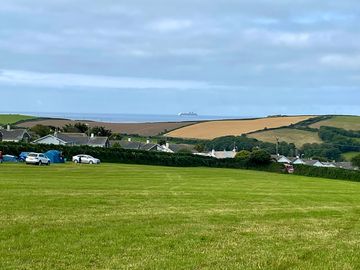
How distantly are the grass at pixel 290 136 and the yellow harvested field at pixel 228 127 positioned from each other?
14.6 feet

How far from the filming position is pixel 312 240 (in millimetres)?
13570

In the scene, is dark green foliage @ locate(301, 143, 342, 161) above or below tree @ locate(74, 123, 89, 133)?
below

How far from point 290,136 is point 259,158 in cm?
6238

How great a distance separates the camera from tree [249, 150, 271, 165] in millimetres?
101625

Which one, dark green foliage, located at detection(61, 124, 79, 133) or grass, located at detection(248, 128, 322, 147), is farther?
grass, located at detection(248, 128, 322, 147)

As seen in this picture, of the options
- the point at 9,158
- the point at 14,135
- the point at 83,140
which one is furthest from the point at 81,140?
the point at 9,158

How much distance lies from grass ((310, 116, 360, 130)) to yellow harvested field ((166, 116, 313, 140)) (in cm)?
869

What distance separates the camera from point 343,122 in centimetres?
17100

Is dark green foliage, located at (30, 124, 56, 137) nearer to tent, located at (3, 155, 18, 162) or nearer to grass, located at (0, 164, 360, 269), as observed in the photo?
tent, located at (3, 155, 18, 162)

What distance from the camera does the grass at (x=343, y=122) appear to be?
536 feet

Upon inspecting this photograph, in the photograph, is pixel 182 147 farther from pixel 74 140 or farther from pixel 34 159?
pixel 34 159

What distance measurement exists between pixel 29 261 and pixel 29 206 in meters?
8.30

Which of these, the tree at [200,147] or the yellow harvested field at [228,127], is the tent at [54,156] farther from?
the yellow harvested field at [228,127]

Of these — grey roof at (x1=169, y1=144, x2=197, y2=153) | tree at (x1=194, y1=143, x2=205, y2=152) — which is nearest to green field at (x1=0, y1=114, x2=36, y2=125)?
grey roof at (x1=169, y1=144, x2=197, y2=153)
